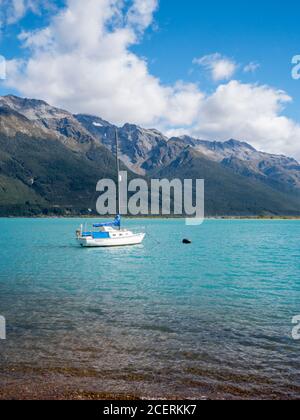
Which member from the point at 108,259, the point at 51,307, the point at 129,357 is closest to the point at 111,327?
the point at 129,357

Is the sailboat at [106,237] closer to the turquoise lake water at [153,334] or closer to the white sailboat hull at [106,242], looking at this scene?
the white sailboat hull at [106,242]

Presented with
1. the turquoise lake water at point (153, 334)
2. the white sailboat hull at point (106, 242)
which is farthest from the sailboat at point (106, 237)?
the turquoise lake water at point (153, 334)

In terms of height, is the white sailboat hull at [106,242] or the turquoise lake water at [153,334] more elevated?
the white sailboat hull at [106,242]

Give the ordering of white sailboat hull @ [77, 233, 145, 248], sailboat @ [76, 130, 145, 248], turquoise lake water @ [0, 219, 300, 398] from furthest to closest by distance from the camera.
→ white sailboat hull @ [77, 233, 145, 248]
sailboat @ [76, 130, 145, 248]
turquoise lake water @ [0, 219, 300, 398]

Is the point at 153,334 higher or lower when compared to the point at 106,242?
lower

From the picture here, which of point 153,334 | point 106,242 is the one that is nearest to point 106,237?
point 106,242

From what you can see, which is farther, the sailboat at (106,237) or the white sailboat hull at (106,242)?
the white sailboat hull at (106,242)

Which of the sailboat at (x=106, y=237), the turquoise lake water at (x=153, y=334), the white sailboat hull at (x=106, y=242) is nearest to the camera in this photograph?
the turquoise lake water at (x=153, y=334)

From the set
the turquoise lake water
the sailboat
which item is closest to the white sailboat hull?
the sailboat

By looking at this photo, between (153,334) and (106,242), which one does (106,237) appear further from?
(153,334)

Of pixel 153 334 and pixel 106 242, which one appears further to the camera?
pixel 106 242

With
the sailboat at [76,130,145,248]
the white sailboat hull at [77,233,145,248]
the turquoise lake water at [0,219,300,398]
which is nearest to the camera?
the turquoise lake water at [0,219,300,398]

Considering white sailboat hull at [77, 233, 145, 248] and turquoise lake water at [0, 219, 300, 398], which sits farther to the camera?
white sailboat hull at [77, 233, 145, 248]

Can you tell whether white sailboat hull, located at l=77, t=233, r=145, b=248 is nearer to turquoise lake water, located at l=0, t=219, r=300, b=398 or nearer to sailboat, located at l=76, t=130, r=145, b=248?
sailboat, located at l=76, t=130, r=145, b=248
